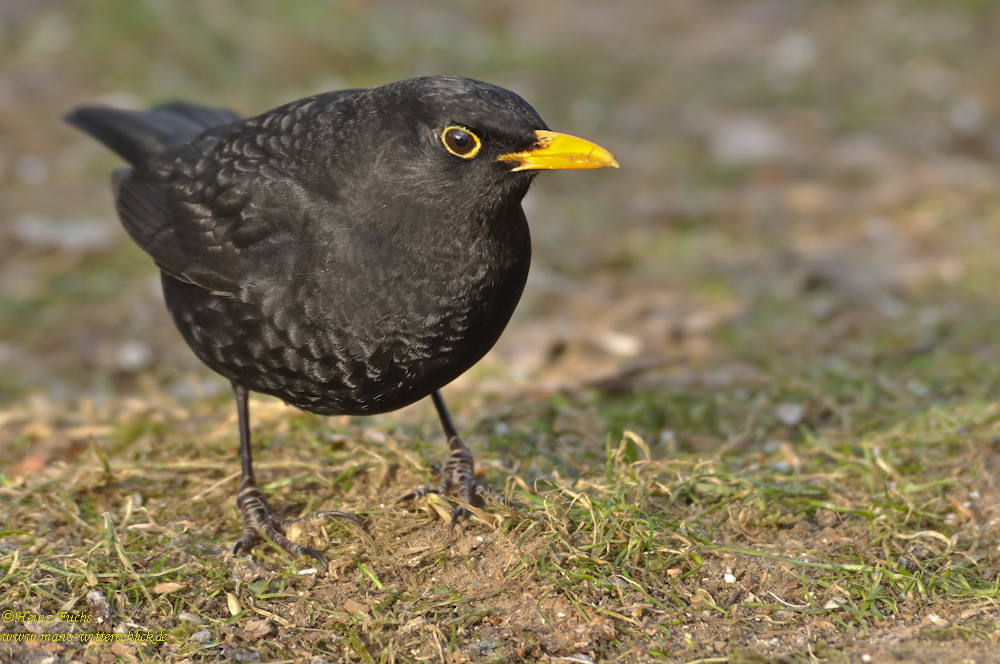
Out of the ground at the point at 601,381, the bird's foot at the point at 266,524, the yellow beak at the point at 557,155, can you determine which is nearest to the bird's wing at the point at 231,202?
the yellow beak at the point at 557,155

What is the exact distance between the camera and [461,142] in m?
3.41

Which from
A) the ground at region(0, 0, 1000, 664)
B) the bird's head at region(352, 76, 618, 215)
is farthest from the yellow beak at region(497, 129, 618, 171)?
the ground at region(0, 0, 1000, 664)

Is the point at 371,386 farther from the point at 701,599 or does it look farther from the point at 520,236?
the point at 701,599

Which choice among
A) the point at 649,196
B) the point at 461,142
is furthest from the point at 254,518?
the point at 649,196

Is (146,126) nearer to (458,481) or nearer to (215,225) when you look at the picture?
(215,225)

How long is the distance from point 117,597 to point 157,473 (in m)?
1.00

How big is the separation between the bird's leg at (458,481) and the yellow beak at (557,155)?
1.08 m

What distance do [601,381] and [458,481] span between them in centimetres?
170

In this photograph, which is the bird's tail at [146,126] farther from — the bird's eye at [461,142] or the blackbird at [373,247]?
the bird's eye at [461,142]

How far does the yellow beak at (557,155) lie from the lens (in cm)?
336

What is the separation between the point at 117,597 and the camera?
3371mm

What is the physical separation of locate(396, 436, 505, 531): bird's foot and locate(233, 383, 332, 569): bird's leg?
0.34 meters

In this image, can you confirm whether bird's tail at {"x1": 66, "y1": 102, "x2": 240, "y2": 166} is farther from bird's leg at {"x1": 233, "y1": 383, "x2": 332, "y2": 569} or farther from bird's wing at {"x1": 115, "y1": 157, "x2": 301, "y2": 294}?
bird's leg at {"x1": 233, "y1": 383, "x2": 332, "y2": 569}

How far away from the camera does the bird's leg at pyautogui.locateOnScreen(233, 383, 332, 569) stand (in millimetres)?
3689
